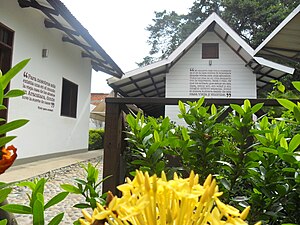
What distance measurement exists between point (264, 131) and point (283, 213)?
0.33 metres

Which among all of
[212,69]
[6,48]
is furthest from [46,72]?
[212,69]

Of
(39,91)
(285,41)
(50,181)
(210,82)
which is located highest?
(285,41)

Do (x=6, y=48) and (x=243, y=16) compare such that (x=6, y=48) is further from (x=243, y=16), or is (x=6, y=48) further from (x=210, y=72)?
(x=243, y=16)

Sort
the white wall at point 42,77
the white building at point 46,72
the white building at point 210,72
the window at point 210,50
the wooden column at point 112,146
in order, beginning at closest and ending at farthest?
the wooden column at point 112,146 < the white building at point 46,72 < the white wall at point 42,77 < the white building at point 210,72 < the window at point 210,50

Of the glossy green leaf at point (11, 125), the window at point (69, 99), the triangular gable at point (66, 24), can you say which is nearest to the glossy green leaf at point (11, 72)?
the glossy green leaf at point (11, 125)

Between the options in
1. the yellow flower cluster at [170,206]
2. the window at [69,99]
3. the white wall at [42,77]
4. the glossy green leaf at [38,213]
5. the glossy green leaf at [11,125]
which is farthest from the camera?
the window at [69,99]

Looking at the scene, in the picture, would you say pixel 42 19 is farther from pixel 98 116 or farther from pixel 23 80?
pixel 98 116

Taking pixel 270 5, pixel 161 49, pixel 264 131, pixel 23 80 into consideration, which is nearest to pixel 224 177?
pixel 264 131

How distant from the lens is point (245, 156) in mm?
1068

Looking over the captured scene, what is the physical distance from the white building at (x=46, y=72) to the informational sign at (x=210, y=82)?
2.40 meters

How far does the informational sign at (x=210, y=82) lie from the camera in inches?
388

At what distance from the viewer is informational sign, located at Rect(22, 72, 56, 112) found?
253 inches

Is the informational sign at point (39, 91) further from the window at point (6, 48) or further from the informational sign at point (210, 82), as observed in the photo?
the informational sign at point (210, 82)

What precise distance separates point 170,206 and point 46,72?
741 centimetres
